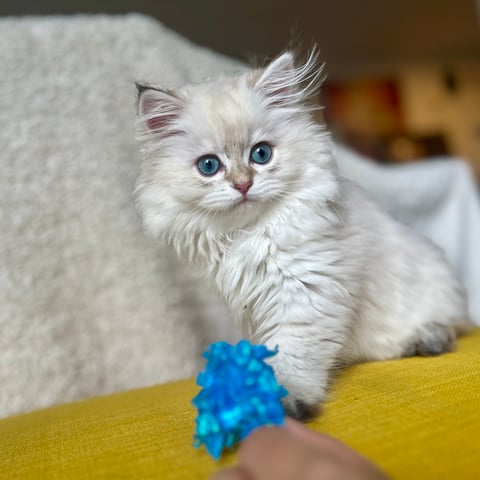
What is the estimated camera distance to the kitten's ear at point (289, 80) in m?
1.14

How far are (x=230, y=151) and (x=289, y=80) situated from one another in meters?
0.23

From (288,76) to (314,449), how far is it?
78 cm

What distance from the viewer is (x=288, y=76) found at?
1165 mm

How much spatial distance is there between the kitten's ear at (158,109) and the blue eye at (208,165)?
0.37 ft

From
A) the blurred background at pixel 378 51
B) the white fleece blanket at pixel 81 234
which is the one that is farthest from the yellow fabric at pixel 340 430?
the blurred background at pixel 378 51

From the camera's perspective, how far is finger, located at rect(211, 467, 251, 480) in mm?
628

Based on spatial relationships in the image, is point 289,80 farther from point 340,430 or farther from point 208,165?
point 340,430

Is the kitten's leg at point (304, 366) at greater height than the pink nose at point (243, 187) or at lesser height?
lesser

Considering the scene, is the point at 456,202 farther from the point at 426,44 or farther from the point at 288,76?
the point at 426,44

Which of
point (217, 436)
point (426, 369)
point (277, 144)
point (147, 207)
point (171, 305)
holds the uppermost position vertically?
point (277, 144)

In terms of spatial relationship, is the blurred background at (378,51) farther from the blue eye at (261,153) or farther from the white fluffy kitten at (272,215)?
the blue eye at (261,153)

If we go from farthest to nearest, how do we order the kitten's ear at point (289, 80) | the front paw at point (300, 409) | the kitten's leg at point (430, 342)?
1. the kitten's leg at point (430, 342)
2. the kitten's ear at point (289, 80)
3. the front paw at point (300, 409)

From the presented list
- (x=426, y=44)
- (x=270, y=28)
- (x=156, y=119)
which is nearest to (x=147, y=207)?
(x=156, y=119)

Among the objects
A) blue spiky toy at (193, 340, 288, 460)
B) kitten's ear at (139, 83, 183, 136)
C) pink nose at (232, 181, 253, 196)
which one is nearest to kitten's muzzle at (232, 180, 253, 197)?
pink nose at (232, 181, 253, 196)
